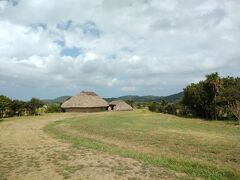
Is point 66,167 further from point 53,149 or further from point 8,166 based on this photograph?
point 53,149

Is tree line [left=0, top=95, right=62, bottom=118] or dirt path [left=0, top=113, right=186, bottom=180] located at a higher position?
tree line [left=0, top=95, right=62, bottom=118]

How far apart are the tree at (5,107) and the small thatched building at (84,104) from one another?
1727 centimetres

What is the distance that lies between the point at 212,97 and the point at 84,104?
83.9 ft

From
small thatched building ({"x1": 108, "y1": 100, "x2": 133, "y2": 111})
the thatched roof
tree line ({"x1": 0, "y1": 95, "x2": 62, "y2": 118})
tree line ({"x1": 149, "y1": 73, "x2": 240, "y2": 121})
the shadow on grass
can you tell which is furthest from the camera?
small thatched building ({"x1": 108, "y1": 100, "x2": 133, "y2": 111})

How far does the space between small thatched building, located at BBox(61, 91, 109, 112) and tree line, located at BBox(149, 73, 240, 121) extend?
17.7 m

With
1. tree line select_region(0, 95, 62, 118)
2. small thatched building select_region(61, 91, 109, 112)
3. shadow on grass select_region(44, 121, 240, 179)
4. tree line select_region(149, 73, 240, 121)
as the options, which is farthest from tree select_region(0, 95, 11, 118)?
shadow on grass select_region(44, 121, 240, 179)

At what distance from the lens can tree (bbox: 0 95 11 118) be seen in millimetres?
45131

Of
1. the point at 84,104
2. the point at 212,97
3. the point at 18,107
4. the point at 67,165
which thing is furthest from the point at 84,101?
the point at 67,165

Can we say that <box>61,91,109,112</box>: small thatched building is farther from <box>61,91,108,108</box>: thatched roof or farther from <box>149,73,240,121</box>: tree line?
<box>149,73,240,121</box>: tree line

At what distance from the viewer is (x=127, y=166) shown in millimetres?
13273

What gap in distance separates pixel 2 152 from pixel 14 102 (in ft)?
116

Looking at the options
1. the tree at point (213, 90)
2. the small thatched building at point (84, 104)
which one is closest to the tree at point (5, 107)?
the small thatched building at point (84, 104)

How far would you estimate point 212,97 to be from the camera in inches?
2098

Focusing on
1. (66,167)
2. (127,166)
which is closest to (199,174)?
(127,166)
